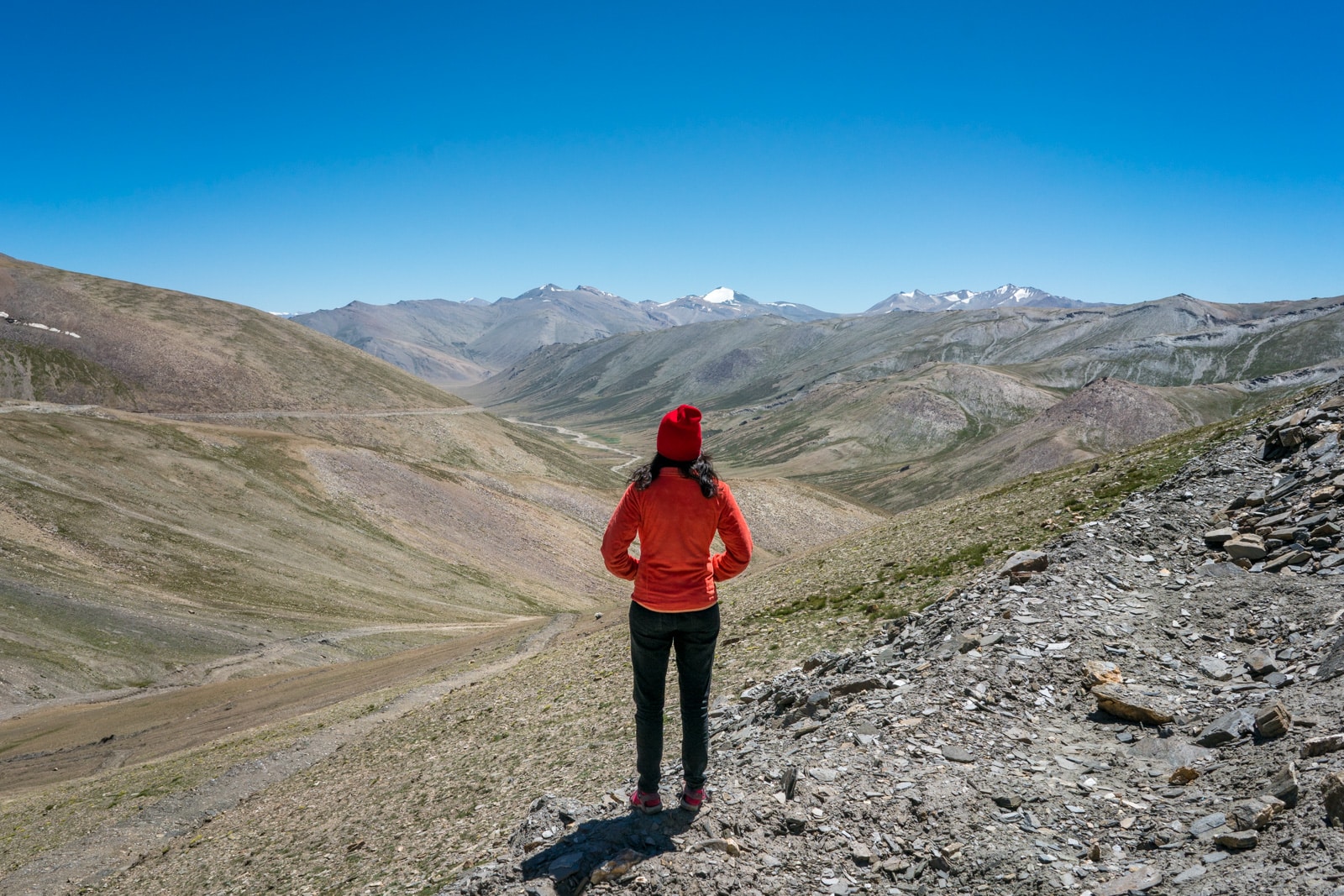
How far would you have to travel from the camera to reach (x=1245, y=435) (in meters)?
23.1

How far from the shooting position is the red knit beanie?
8.66 meters

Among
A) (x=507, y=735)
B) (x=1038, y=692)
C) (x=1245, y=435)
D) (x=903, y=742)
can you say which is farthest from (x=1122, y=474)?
(x=507, y=735)

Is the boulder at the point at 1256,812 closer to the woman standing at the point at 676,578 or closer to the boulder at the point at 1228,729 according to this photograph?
the boulder at the point at 1228,729

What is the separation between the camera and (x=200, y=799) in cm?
2208

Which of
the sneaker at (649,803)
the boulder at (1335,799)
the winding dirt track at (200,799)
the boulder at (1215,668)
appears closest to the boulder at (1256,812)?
the boulder at (1335,799)

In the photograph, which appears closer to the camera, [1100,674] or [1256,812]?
[1256,812]

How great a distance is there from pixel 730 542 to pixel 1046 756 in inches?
198

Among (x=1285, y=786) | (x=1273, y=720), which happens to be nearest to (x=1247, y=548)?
(x=1273, y=720)

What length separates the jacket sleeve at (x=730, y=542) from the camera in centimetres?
913

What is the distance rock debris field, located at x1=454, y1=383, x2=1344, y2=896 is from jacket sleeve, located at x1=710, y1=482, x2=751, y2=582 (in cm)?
269

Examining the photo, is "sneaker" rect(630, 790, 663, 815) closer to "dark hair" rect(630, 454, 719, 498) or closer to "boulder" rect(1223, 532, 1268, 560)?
"dark hair" rect(630, 454, 719, 498)

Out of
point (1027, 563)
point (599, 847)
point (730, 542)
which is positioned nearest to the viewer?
point (599, 847)

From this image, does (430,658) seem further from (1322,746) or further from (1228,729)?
(1322,746)

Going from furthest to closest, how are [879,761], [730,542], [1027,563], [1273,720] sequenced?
[1027,563], [879,761], [730,542], [1273,720]
